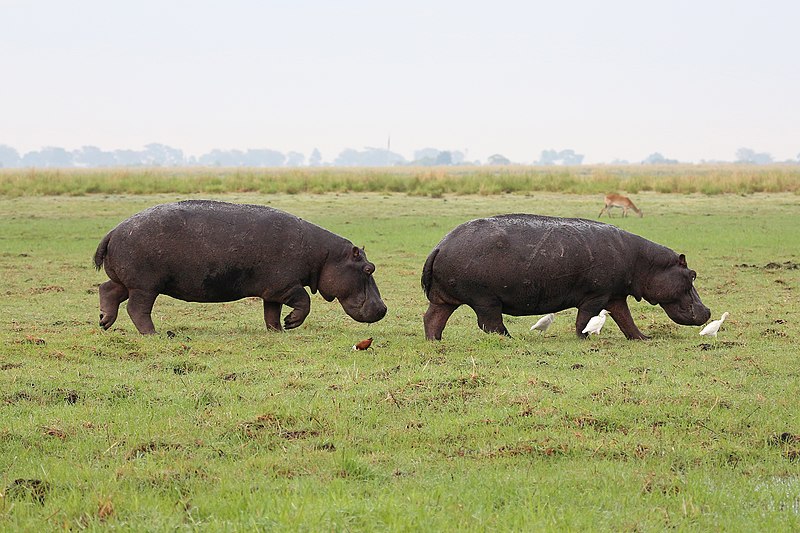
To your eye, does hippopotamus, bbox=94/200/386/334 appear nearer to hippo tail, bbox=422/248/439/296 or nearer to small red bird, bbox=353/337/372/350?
hippo tail, bbox=422/248/439/296

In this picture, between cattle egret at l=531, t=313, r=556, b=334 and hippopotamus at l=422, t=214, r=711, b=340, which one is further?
cattle egret at l=531, t=313, r=556, b=334

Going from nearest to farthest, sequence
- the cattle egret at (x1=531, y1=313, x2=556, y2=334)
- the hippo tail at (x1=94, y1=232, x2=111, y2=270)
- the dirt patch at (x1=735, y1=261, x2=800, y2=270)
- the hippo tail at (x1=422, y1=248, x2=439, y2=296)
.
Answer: the hippo tail at (x1=422, y1=248, x2=439, y2=296)
the hippo tail at (x1=94, y1=232, x2=111, y2=270)
the cattle egret at (x1=531, y1=313, x2=556, y2=334)
the dirt patch at (x1=735, y1=261, x2=800, y2=270)

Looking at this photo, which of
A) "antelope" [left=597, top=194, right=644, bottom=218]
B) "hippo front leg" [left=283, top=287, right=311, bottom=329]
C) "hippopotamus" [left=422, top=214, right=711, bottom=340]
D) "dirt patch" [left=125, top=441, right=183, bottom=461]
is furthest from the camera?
"antelope" [left=597, top=194, right=644, bottom=218]

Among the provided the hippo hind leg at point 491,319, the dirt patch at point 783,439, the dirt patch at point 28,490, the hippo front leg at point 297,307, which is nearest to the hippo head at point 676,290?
the hippo hind leg at point 491,319

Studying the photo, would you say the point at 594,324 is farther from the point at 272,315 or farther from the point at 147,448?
the point at 147,448

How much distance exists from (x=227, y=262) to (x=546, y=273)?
2913 millimetres

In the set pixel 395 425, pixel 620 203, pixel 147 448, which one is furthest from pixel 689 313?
pixel 620 203

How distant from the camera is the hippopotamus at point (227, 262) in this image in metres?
9.43

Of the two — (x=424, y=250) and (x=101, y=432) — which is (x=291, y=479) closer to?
(x=101, y=432)

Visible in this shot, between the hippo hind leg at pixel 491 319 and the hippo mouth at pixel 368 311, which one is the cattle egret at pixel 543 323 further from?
the hippo mouth at pixel 368 311

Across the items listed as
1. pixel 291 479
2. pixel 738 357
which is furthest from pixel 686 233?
pixel 291 479

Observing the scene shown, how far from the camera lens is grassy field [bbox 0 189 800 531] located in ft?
14.2

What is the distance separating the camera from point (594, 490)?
465 centimetres

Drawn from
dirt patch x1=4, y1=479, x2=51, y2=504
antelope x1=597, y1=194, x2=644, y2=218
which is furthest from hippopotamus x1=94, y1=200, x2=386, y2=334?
antelope x1=597, y1=194, x2=644, y2=218
